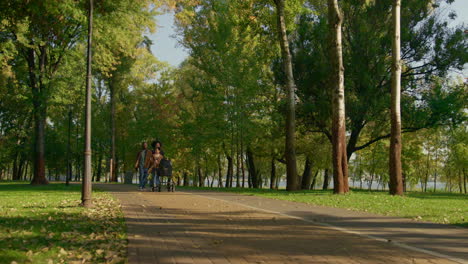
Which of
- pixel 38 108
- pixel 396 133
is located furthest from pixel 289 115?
pixel 38 108

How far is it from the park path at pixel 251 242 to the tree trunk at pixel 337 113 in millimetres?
7830

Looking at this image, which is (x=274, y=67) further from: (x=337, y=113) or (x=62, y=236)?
(x=62, y=236)

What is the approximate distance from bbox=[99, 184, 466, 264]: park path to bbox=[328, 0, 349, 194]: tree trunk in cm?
783

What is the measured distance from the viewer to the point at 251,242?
6.47m

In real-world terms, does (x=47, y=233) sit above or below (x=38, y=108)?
below

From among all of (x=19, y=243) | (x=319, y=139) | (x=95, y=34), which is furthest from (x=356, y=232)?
(x=319, y=139)

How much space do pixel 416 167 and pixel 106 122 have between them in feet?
124

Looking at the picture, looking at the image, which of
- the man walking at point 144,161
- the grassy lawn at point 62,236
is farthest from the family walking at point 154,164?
the grassy lawn at point 62,236

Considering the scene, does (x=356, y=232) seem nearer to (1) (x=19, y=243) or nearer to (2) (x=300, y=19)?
(1) (x=19, y=243)

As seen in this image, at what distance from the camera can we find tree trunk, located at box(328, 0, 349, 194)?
17.2m

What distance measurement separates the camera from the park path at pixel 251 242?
213 inches

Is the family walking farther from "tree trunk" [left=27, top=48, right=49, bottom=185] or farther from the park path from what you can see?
"tree trunk" [left=27, top=48, right=49, bottom=185]

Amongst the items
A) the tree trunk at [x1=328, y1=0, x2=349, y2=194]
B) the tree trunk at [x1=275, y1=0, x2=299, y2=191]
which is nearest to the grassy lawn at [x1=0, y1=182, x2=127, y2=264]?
the tree trunk at [x1=328, y1=0, x2=349, y2=194]

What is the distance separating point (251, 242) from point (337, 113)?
11.7 meters
